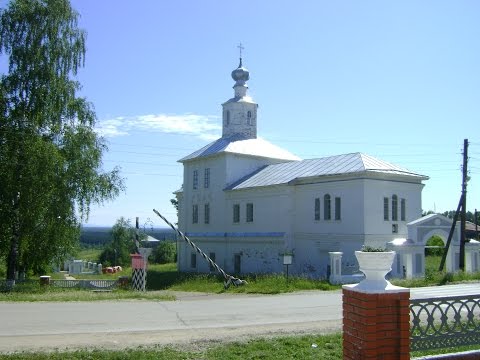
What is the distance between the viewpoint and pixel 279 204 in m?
33.1

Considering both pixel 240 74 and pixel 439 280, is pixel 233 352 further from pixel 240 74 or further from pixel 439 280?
pixel 240 74

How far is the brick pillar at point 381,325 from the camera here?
5625mm

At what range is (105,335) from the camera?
31.9ft

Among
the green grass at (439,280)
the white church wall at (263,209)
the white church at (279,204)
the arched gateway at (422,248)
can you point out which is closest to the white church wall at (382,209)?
the white church at (279,204)

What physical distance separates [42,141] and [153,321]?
44.8 ft

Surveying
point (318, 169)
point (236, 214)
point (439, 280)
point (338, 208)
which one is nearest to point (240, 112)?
point (236, 214)

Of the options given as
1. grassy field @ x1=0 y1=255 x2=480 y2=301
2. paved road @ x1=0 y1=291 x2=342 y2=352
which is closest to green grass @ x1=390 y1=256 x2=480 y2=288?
grassy field @ x1=0 y1=255 x2=480 y2=301

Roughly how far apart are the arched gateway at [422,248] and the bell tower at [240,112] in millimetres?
19582

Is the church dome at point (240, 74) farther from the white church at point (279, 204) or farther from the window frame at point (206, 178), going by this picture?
the window frame at point (206, 178)

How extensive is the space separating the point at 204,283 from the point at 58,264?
7.22 meters

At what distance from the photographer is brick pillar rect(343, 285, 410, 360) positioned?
18.5ft

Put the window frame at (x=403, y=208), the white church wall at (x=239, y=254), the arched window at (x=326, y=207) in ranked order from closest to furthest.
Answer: the window frame at (x=403, y=208) < the arched window at (x=326, y=207) < the white church wall at (x=239, y=254)

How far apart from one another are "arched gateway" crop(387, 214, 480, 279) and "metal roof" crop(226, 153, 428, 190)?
14.7 ft

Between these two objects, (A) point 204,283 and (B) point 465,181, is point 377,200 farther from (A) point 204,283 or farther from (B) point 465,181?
(A) point 204,283
